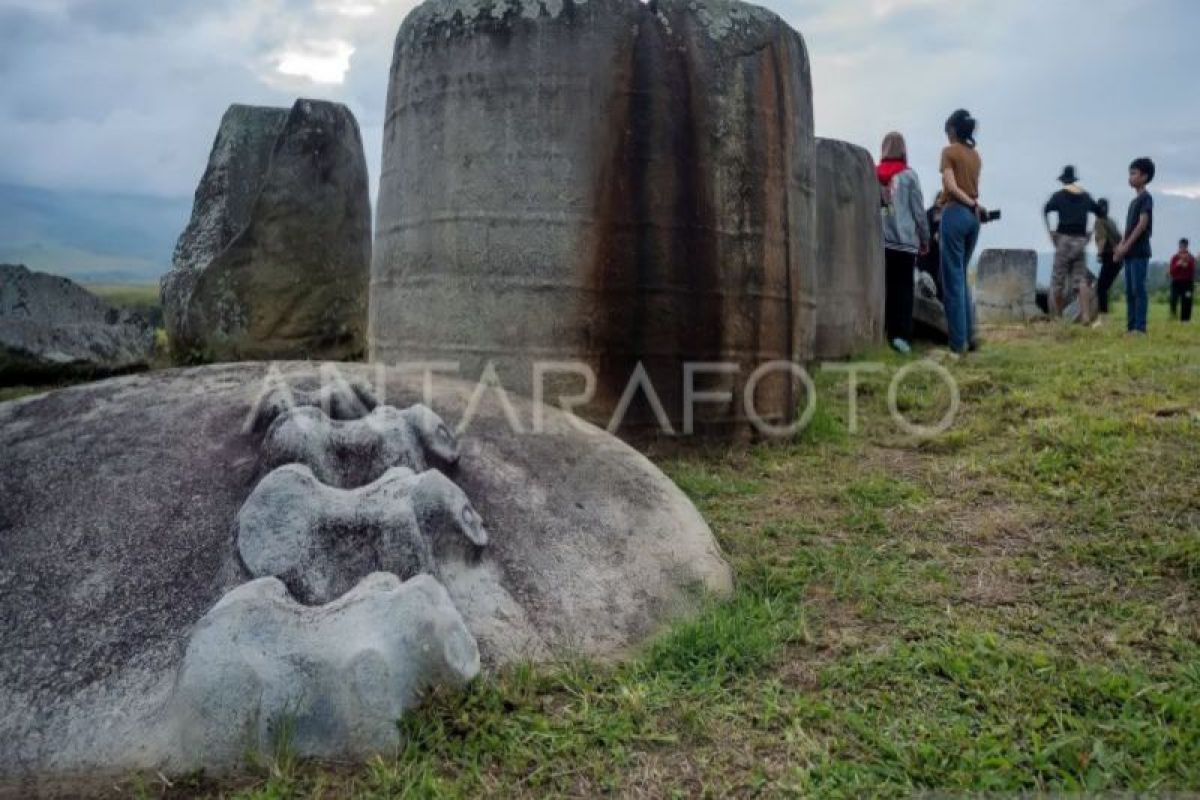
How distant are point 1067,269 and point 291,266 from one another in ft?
26.2

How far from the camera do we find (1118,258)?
943 cm

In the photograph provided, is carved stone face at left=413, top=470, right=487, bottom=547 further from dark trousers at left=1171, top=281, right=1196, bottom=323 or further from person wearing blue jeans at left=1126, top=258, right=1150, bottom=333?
dark trousers at left=1171, top=281, right=1196, bottom=323

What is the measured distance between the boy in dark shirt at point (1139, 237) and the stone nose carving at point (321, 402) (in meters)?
8.17

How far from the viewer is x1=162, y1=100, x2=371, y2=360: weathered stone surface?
8.73 m

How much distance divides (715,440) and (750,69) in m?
1.66

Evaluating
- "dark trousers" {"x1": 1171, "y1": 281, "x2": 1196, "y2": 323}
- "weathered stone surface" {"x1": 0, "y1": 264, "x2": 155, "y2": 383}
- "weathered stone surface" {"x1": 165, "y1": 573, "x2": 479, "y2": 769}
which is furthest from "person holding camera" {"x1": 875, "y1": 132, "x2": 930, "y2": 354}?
"dark trousers" {"x1": 1171, "y1": 281, "x2": 1196, "y2": 323}

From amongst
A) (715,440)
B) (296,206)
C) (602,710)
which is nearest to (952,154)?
(715,440)

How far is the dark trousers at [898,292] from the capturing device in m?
8.90

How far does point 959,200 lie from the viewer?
736 cm

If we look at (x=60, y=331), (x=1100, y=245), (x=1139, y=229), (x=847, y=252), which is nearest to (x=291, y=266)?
(x=60, y=331)

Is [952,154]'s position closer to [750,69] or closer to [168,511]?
[750,69]

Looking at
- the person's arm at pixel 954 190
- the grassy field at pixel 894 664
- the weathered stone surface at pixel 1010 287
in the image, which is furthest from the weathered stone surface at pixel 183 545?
the weathered stone surface at pixel 1010 287

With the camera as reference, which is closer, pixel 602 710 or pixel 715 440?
pixel 602 710

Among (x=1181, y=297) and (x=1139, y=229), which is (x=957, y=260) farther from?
(x=1181, y=297)
